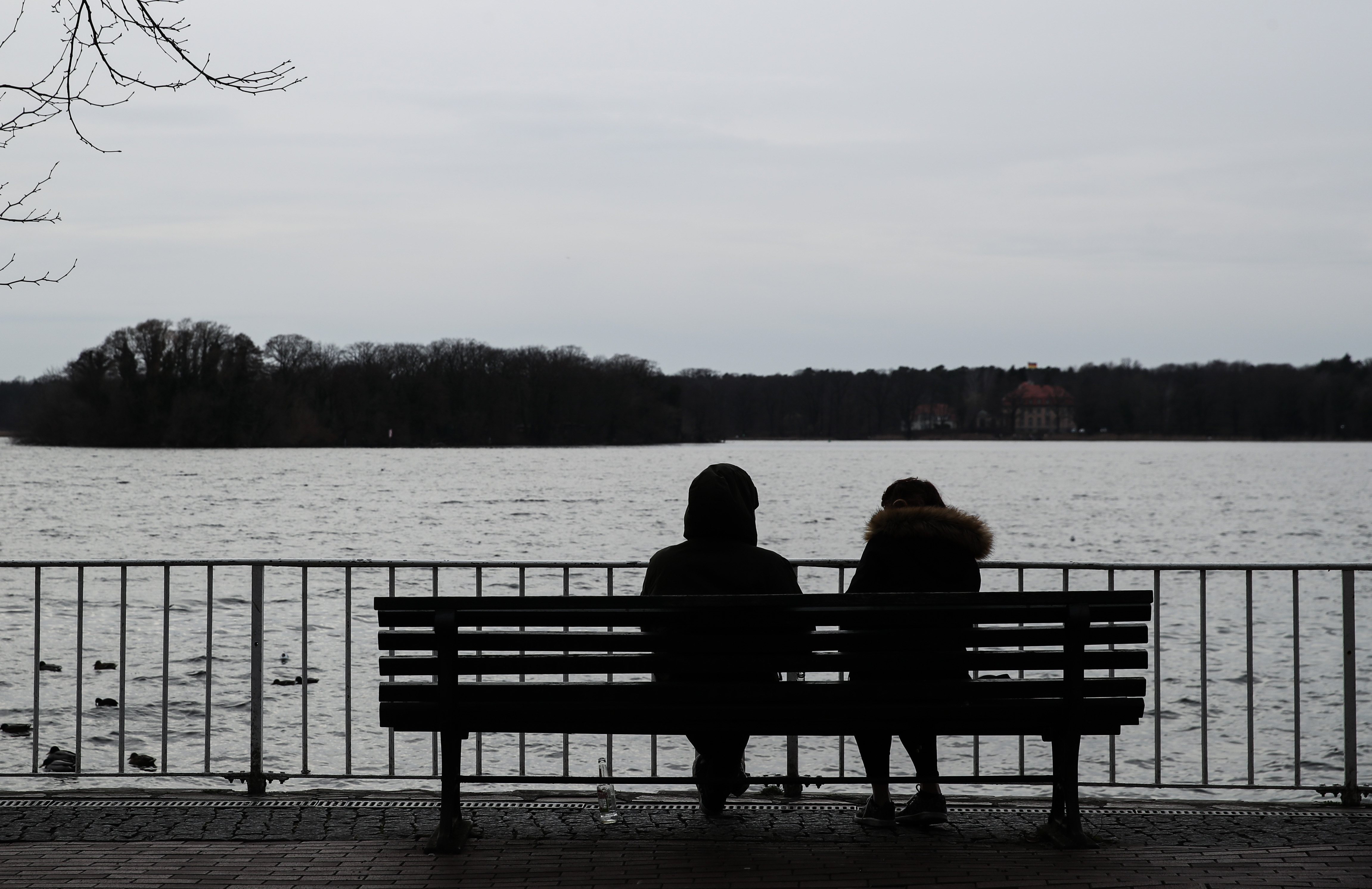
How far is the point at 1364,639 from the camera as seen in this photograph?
65.2 ft

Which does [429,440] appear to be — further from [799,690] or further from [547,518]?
[799,690]

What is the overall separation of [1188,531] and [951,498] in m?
17.3

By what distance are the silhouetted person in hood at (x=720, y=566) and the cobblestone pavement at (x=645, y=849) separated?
199mm

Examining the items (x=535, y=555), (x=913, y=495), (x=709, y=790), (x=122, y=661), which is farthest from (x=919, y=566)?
(x=535, y=555)

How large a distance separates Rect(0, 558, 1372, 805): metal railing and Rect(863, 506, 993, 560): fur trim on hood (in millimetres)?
353

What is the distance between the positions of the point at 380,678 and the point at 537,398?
5191 inches

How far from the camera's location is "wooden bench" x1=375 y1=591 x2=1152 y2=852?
15.6 ft

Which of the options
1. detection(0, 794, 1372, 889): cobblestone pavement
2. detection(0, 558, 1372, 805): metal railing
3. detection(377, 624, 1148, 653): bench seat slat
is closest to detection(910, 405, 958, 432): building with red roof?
detection(0, 558, 1372, 805): metal railing

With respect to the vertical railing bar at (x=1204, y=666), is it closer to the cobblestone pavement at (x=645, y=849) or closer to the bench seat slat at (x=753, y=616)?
the cobblestone pavement at (x=645, y=849)

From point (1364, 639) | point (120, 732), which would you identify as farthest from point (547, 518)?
point (120, 732)

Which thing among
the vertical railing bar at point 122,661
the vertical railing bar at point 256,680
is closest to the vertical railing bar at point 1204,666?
the vertical railing bar at point 256,680

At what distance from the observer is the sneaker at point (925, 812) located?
517 centimetres

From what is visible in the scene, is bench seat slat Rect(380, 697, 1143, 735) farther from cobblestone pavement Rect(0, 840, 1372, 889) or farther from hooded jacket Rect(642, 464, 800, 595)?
hooded jacket Rect(642, 464, 800, 595)

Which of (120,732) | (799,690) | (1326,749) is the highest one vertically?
(799,690)
